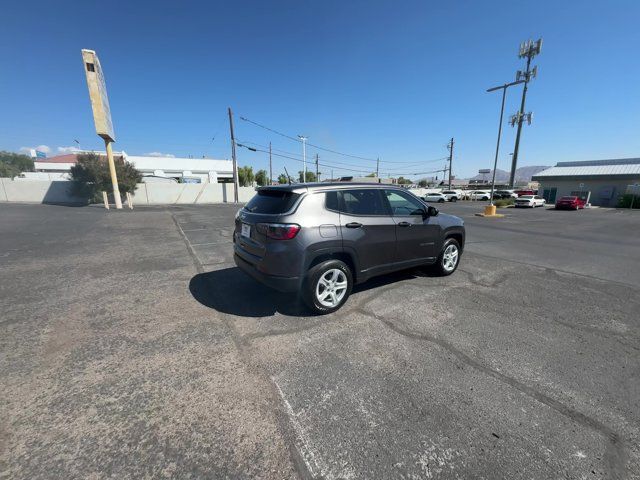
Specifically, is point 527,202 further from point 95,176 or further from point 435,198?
point 95,176

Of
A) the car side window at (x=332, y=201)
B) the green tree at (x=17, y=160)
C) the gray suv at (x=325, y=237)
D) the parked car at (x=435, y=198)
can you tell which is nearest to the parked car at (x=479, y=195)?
the parked car at (x=435, y=198)

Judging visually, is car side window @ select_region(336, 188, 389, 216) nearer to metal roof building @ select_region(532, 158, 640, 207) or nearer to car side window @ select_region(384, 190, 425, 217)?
car side window @ select_region(384, 190, 425, 217)

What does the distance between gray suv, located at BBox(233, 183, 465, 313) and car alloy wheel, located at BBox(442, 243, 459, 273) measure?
3.15 feet

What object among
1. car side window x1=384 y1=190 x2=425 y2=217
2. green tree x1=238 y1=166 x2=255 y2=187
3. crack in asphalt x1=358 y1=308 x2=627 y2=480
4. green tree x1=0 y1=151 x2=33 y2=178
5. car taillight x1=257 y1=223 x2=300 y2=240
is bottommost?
crack in asphalt x1=358 y1=308 x2=627 y2=480

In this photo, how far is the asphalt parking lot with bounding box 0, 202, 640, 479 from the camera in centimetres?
179

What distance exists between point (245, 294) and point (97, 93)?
19.5 m

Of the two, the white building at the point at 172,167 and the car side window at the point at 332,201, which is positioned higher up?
the white building at the point at 172,167

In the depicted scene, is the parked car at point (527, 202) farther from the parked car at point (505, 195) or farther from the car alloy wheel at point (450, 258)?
the car alloy wheel at point (450, 258)

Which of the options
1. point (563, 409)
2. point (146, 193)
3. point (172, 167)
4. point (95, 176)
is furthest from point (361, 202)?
point (172, 167)

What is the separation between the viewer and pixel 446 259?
5383 mm

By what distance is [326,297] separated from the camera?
12.2 feet

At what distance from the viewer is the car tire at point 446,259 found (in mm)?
5234

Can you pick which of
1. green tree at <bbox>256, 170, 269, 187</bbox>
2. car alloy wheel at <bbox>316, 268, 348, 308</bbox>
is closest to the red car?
car alloy wheel at <bbox>316, 268, 348, 308</bbox>

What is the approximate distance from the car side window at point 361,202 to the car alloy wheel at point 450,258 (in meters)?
1.90
